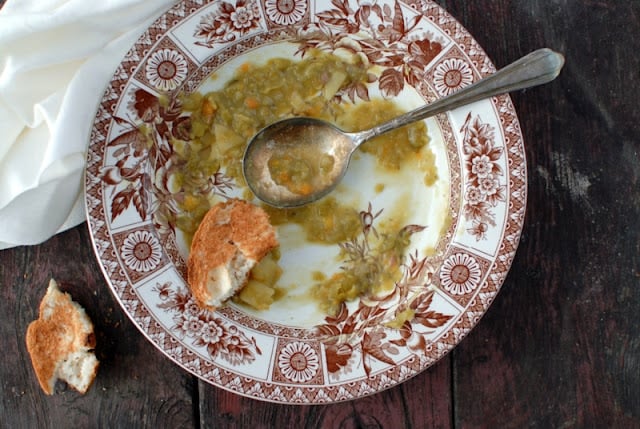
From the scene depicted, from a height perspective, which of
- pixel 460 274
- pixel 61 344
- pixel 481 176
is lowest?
pixel 61 344

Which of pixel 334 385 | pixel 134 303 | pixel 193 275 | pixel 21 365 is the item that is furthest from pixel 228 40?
pixel 21 365

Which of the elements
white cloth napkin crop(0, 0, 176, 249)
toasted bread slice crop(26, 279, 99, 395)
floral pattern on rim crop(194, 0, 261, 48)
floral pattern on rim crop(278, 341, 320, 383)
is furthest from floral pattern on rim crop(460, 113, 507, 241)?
toasted bread slice crop(26, 279, 99, 395)

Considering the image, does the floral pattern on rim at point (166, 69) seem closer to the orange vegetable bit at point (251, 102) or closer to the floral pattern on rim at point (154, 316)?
the floral pattern on rim at point (154, 316)

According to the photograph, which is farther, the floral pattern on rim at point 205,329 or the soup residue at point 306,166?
the soup residue at point 306,166

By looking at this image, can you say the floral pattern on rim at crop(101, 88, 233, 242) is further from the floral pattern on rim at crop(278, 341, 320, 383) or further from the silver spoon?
the floral pattern on rim at crop(278, 341, 320, 383)

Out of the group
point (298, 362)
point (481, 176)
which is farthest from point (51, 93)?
point (481, 176)

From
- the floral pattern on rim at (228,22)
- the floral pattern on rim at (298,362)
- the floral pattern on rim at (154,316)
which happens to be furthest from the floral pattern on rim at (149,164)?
the floral pattern on rim at (298,362)

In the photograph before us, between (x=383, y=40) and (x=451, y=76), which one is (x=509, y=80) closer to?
(x=451, y=76)
